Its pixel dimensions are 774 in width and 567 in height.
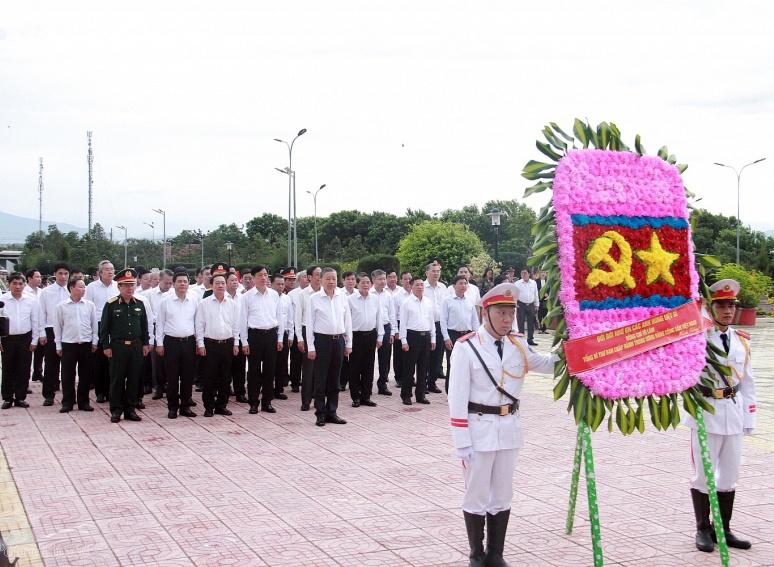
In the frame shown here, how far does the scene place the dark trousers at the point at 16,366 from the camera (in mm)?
10438

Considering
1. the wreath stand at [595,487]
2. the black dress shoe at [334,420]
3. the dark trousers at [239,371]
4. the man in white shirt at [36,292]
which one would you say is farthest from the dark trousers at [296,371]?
the wreath stand at [595,487]

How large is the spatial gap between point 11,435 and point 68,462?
5.72 ft

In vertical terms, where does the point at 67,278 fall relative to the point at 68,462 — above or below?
above

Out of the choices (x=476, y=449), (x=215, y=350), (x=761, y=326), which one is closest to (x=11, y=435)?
(x=215, y=350)

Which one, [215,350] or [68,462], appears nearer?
[68,462]

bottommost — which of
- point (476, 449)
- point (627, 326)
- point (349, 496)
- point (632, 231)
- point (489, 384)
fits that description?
point (349, 496)

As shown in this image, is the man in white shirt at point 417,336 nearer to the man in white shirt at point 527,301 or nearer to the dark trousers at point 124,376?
the dark trousers at point 124,376

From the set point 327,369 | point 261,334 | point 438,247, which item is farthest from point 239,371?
point 438,247

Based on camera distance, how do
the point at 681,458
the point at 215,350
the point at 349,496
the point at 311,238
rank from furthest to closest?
the point at 311,238
the point at 215,350
the point at 681,458
the point at 349,496

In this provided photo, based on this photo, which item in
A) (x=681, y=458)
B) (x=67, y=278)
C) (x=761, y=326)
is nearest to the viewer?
(x=681, y=458)

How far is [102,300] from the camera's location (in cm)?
1134

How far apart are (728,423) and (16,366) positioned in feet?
29.6

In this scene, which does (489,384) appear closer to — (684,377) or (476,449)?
(476,449)

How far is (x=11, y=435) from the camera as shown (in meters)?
8.64
